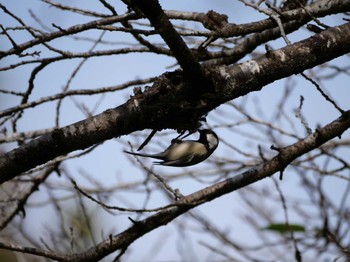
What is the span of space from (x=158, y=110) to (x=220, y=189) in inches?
29.3

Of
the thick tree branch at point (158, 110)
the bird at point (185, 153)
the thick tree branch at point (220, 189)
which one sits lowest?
the thick tree branch at point (220, 189)

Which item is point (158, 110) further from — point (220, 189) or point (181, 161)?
point (220, 189)

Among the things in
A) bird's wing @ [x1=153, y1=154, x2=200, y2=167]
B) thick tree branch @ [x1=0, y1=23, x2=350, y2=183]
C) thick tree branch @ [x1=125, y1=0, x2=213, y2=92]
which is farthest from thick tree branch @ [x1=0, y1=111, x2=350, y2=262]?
thick tree branch @ [x1=125, y1=0, x2=213, y2=92]

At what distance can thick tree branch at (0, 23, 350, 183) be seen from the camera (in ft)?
5.62

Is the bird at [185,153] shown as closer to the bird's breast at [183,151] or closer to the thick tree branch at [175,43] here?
the bird's breast at [183,151]

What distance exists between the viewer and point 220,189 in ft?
7.57

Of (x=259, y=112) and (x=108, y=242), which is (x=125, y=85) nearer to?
(x=108, y=242)

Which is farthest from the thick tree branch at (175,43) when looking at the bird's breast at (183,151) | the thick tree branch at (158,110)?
the bird's breast at (183,151)

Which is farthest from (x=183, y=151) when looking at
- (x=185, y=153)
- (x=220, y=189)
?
(x=220, y=189)

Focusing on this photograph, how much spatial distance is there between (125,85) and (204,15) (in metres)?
0.68

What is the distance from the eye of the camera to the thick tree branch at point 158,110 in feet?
5.62

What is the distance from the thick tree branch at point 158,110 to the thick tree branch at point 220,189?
0.51 m

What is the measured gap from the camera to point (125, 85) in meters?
2.82

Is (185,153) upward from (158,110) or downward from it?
downward
